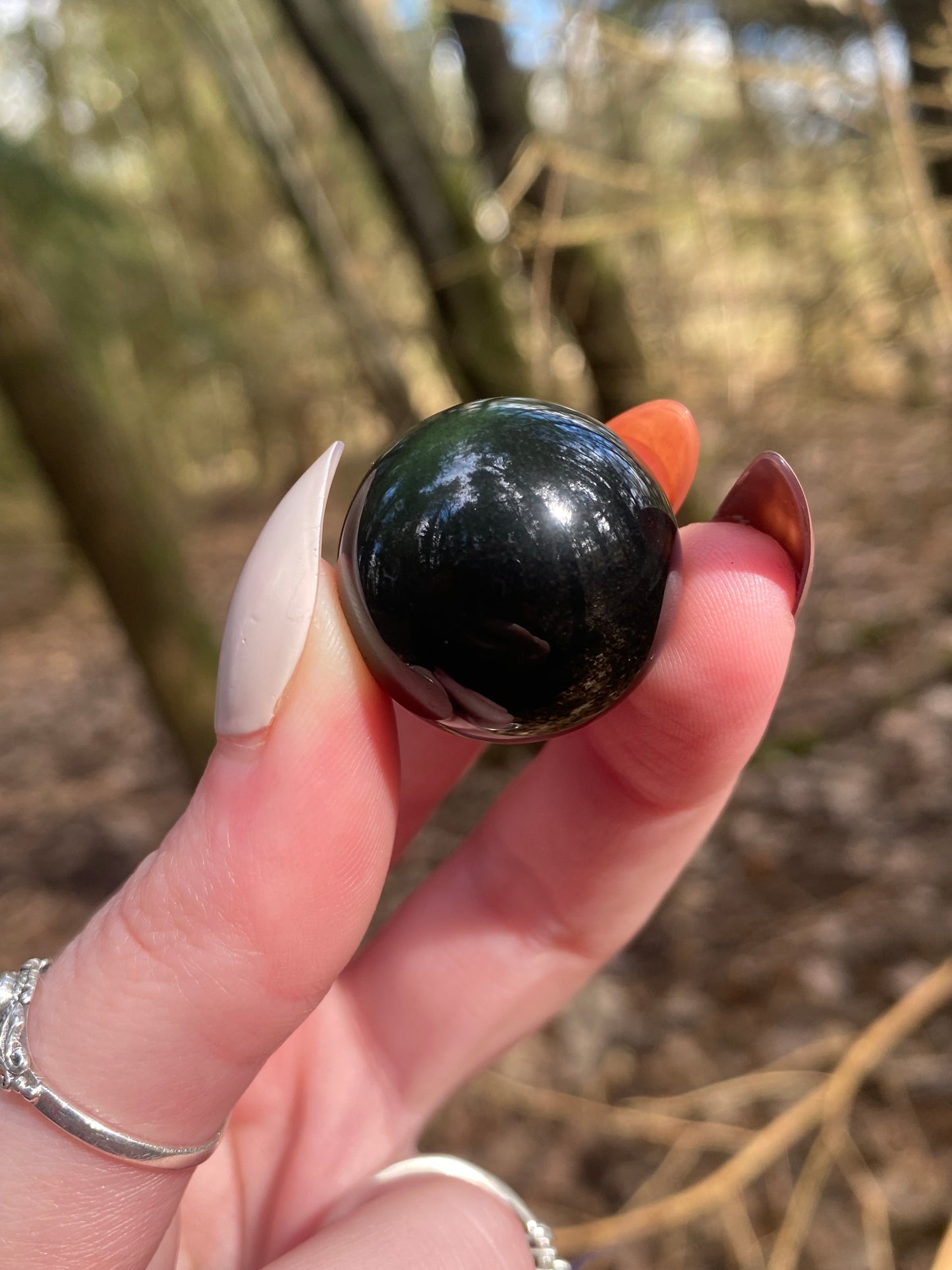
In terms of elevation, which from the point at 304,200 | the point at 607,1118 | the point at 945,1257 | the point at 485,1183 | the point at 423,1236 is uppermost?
the point at 304,200

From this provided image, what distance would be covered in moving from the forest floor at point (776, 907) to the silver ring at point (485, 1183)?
2.27ft

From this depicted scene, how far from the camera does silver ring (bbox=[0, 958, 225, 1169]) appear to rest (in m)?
0.99

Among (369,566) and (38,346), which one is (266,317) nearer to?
(38,346)

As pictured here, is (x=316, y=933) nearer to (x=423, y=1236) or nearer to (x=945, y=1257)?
(x=423, y=1236)

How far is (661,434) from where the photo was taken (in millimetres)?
1357

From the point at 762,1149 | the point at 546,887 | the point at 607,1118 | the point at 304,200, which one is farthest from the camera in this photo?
the point at 304,200

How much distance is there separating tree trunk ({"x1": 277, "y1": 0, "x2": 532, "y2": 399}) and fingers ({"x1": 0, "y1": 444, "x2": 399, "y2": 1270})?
233cm

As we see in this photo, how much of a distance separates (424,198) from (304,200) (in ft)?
2.80

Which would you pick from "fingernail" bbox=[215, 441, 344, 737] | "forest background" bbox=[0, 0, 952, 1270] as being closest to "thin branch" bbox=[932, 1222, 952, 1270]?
"forest background" bbox=[0, 0, 952, 1270]

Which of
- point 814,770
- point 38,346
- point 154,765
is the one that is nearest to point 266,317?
point 154,765

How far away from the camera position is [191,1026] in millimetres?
1027

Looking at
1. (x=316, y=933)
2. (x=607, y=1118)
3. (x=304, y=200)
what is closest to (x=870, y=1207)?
(x=607, y=1118)

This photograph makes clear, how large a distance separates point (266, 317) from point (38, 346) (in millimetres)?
6561

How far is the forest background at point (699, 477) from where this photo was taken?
6.98 feet
